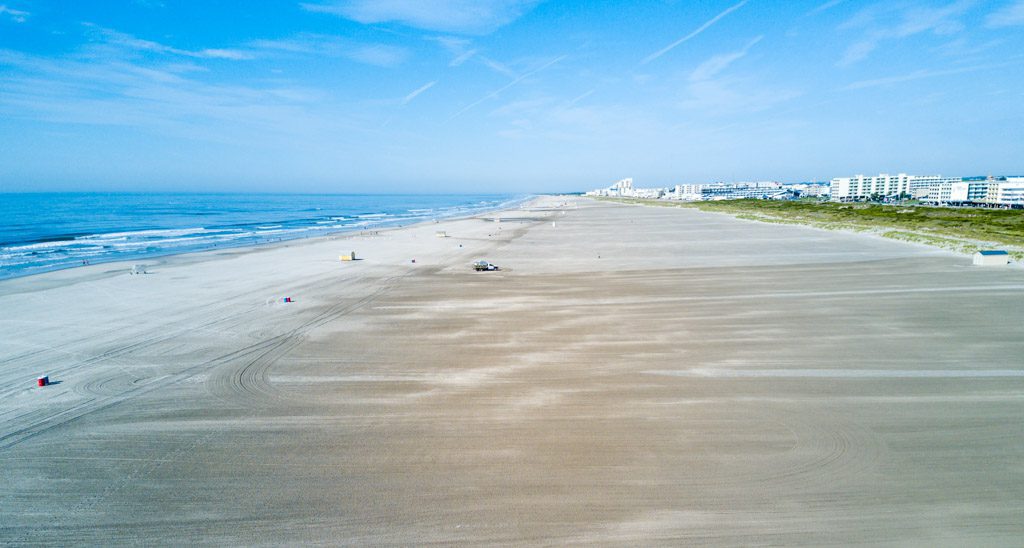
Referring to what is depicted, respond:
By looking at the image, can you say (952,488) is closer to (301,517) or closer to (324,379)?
(301,517)

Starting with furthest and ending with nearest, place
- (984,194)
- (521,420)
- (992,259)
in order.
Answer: (984,194) → (992,259) → (521,420)

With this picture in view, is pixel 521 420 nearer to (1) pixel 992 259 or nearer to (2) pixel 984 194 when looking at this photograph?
(1) pixel 992 259

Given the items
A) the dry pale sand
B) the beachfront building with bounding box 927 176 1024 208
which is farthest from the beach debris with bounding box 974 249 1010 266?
the beachfront building with bounding box 927 176 1024 208

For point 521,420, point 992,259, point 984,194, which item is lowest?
point 521,420

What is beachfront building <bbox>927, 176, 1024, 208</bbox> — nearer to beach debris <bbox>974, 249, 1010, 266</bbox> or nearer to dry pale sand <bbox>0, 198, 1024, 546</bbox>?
beach debris <bbox>974, 249, 1010, 266</bbox>

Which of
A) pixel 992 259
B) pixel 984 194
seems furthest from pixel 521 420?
pixel 984 194

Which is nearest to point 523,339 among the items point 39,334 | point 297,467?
point 297,467

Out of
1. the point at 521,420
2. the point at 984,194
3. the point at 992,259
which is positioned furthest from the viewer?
the point at 984,194

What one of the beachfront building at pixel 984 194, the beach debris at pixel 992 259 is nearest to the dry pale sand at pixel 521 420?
the beach debris at pixel 992 259
